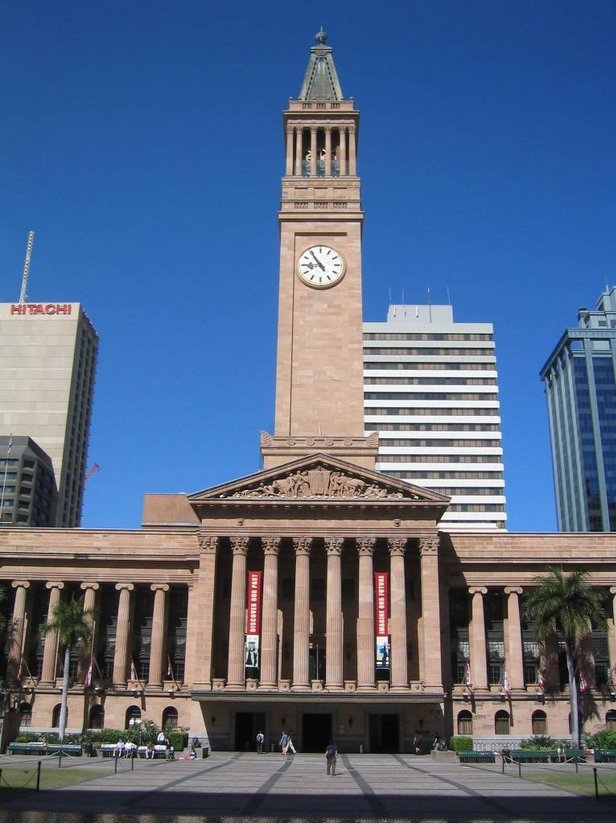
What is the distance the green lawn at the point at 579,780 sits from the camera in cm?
3971

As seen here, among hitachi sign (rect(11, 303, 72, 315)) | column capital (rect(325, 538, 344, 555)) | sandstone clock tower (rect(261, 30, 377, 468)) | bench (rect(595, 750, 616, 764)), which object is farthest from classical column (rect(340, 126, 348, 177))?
hitachi sign (rect(11, 303, 72, 315))

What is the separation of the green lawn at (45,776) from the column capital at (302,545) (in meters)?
28.5

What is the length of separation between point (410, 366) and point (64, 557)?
78.2 metres

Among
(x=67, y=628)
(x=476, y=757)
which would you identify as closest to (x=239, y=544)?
(x=67, y=628)

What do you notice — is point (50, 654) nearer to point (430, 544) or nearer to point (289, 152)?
point (430, 544)

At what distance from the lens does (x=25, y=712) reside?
3046 inches

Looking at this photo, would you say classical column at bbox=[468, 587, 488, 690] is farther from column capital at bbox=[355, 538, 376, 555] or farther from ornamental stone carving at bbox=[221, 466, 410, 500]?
ornamental stone carving at bbox=[221, 466, 410, 500]

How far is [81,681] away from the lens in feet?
252

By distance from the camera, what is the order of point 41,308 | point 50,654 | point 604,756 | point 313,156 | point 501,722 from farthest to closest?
point 41,308, point 313,156, point 50,654, point 501,722, point 604,756

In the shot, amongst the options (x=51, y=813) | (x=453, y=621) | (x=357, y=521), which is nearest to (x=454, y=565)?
(x=453, y=621)

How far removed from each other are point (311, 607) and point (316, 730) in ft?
32.7

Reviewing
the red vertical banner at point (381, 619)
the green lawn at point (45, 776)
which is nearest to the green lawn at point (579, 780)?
the red vertical banner at point (381, 619)

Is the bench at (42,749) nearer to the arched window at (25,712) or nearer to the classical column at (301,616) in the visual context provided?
the arched window at (25,712)

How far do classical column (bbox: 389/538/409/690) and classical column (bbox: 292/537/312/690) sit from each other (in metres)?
6.66
